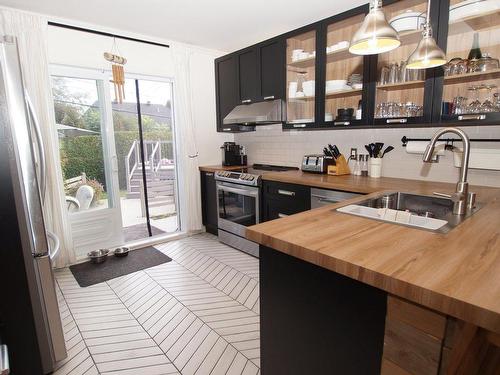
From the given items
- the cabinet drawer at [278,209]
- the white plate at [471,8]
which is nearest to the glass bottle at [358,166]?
the cabinet drawer at [278,209]

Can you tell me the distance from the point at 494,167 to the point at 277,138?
7.51 ft

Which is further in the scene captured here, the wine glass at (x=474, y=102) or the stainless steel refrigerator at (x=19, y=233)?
the wine glass at (x=474, y=102)

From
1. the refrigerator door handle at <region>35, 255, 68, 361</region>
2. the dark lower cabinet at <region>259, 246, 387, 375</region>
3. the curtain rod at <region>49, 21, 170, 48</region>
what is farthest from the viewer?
the curtain rod at <region>49, 21, 170, 48</region>

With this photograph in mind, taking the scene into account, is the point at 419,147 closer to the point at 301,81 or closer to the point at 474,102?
the point at 474,102

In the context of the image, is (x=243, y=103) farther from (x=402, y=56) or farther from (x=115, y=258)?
(x=115, y=258)

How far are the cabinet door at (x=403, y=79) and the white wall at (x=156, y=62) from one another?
7.55ft

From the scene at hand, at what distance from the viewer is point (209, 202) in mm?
4043

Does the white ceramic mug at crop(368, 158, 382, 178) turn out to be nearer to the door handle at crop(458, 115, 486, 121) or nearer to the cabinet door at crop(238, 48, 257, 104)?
the door handle at crop(458, 115, 486, 121)

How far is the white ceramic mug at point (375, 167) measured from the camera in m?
2.80

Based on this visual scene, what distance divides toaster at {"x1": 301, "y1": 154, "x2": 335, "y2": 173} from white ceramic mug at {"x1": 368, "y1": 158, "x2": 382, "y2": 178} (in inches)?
14.4

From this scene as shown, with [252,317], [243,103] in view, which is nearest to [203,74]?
[243,103]

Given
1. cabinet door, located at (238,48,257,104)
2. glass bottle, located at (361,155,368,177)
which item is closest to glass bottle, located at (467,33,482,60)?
glass bottle, located at (361,155,368,177)

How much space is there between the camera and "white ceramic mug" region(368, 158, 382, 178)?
2803 mm

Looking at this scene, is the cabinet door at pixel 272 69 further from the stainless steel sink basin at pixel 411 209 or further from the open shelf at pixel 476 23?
the stainless steel sink basin at pixel 411 209
